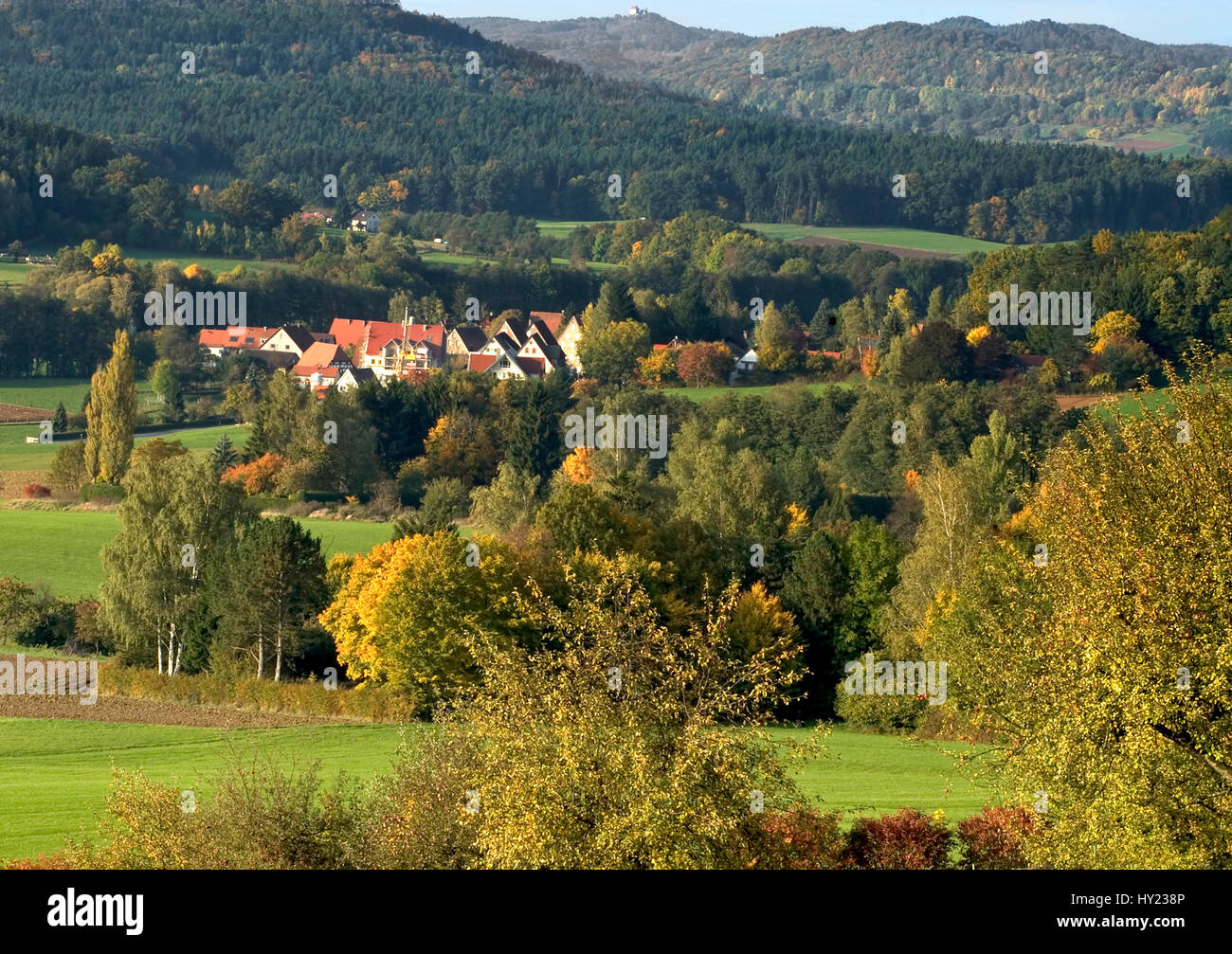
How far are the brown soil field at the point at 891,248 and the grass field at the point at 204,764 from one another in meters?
139

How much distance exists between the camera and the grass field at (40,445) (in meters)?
81.6

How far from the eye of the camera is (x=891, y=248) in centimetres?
18238

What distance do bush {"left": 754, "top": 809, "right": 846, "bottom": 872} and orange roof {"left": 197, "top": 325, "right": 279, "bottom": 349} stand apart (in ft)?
330

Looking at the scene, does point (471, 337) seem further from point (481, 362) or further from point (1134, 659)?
point (1134, 659)

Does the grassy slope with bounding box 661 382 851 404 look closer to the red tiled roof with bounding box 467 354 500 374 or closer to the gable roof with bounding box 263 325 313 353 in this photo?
the red tiled roof with bounding box 467 354 500 374

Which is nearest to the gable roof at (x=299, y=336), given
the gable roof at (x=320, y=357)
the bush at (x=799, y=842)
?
the gable roof at (x=320, y=357)

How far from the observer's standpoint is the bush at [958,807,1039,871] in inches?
846

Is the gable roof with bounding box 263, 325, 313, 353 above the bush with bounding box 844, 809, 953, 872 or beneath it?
above

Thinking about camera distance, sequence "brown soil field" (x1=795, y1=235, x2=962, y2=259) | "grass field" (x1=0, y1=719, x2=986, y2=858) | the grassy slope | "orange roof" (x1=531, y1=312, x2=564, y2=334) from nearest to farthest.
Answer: "grass field" (x1=0, y1=719, x2=986, y2=858) → the grassy slope → "orange roof" (x1=531, y1=312, x2=564, y2=334) → "brown soil field" (x1=795, y1=235, x2=962, y2=259)

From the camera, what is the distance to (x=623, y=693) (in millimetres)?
20688

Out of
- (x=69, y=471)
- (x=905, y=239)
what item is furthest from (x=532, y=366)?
(x=905, y=239)

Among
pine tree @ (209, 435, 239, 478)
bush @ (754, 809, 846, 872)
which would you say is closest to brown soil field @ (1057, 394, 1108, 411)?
pine tree @ (209, 435, 239, 478)
